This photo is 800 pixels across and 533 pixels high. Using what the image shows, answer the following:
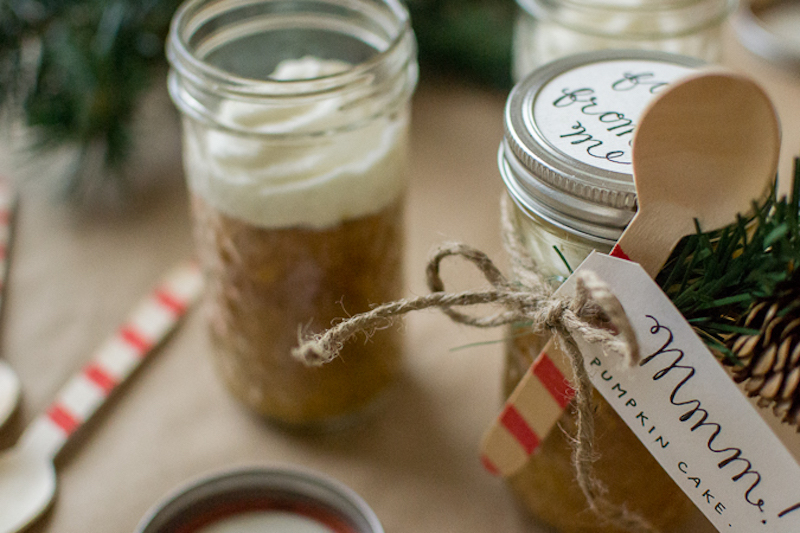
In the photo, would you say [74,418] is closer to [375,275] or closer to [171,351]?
[171,351]

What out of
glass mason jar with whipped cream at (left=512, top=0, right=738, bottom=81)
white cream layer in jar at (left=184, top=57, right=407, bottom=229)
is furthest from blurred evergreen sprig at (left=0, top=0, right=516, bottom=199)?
glass mason jar with whipped cream at (left=512, top=0, right=738, bottom=81)

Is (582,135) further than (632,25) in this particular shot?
No

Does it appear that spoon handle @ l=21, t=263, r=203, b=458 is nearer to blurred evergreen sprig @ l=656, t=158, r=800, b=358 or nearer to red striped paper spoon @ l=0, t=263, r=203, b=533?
red striped paper spoon @ l=0, t=263, r=203, b=533

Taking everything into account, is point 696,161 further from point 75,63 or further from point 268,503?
point 75,63

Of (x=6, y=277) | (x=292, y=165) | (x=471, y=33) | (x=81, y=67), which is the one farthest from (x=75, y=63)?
(x=471, y=33)

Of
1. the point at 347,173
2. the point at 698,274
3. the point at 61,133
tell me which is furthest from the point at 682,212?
the point at 61,133

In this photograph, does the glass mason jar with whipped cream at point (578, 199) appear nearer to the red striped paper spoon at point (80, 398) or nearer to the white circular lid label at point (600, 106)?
the white circular lid label at point (600, 106)
